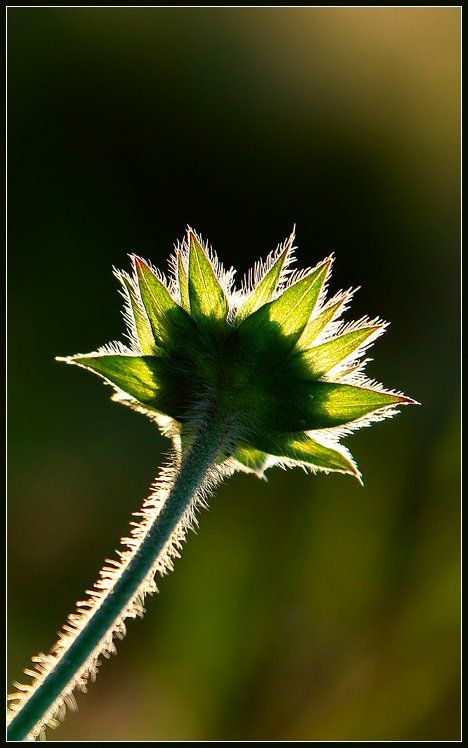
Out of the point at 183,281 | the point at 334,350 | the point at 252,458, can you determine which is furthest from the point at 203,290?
the point at 252,458

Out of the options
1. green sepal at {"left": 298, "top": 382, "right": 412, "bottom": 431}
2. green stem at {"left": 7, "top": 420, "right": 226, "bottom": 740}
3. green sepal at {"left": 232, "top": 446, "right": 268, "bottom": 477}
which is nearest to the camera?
green stem at {"left": 7, "top": 420, "right": 226, "bottom": 740}

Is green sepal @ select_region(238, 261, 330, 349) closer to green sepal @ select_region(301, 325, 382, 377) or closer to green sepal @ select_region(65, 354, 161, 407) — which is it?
green sepal @ select_region(301, 325, 382, 377)

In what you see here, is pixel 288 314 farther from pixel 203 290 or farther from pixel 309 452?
pixel 309 452

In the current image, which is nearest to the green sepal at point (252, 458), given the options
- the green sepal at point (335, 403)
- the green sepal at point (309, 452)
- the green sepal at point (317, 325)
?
the green sepal at point (309, 452)

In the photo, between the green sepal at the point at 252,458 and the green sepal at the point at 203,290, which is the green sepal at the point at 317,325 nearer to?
the green sepal at the point at 203,290

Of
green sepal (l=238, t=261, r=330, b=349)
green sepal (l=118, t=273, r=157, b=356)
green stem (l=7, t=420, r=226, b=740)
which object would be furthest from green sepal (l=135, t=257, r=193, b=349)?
green stem (l=7, t=420, r=226, b=740)

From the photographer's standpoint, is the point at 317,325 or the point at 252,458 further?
the point at 252,458

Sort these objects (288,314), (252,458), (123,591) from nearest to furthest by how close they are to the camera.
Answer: (123,591) → (288,314) → (252,458)
